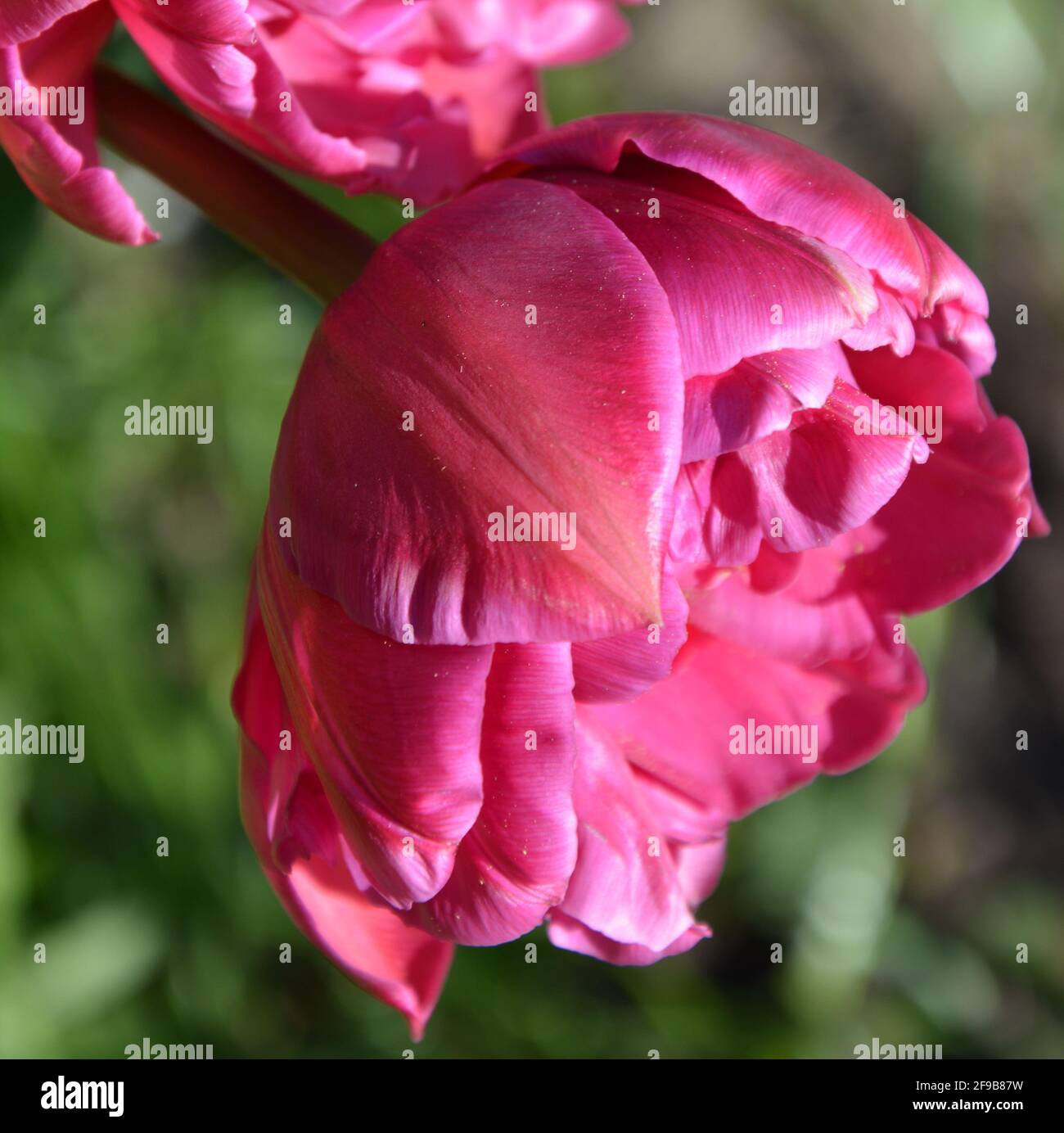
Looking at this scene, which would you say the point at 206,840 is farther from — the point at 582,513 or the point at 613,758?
the point at 582,513

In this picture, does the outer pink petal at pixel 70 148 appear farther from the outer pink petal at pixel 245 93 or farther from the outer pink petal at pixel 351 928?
the outer pink petal at pixel 351 928

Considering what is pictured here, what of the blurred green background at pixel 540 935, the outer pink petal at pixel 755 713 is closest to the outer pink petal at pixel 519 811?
the outer pink petal at pixel 755 713

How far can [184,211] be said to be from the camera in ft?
3.18

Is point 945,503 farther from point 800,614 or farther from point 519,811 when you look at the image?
point 519,811

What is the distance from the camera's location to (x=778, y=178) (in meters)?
0.33

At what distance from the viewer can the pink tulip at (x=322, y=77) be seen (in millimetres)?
324

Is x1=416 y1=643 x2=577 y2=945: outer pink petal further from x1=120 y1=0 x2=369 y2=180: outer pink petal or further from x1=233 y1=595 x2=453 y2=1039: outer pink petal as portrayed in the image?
x1=120 y1=0 x2=369 y2=180: outer pink petal

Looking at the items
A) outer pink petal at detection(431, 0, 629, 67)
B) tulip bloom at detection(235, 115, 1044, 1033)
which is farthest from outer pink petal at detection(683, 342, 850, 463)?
outer pink petal at detection(431, 0, 629, 67)

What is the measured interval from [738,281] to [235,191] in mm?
191

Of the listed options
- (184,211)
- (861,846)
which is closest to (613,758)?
(861,846)

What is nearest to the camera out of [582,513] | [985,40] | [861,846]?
[582,513]

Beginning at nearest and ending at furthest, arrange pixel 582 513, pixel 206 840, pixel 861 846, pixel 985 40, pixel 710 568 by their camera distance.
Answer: pixel 582 513 < pixel 710 568 < pixel 206 840 < pixel 861 846 < pixel 985 40

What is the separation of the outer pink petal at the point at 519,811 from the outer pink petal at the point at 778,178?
0.15 meters

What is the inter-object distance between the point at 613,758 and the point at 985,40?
0.94m
